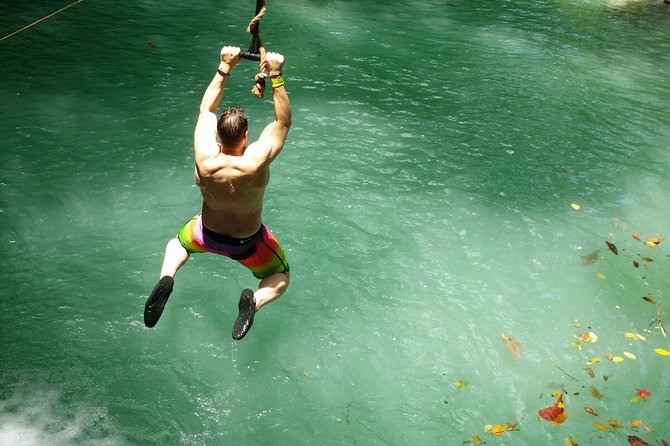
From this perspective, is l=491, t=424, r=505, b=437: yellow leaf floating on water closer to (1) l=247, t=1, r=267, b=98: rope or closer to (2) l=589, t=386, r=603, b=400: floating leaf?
(2) l=589, t=386, r=603, b=400: floating leaf

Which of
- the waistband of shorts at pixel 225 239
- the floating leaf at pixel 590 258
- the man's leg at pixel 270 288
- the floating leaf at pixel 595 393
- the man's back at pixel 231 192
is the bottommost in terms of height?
the floating leaf at pixel 595 393

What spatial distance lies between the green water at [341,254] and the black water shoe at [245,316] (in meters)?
0.72

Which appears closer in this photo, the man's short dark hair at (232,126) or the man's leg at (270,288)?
the man's short dark hair at (232,126)

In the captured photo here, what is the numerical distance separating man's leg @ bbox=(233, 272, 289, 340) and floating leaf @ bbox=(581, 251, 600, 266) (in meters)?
3.32

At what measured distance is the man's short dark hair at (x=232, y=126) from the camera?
118 inches

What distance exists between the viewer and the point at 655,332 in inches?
175

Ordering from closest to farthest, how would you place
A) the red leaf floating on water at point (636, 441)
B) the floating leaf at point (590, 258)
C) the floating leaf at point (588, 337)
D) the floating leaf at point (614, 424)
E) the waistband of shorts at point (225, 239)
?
the waistband of shorts at point (225, 239)
the red leaf floating on water at point (636, 441)
the floating leaf at point (614, 424)
the floating leaf at point (588, 337)
the floating leaf at point (590, 258)

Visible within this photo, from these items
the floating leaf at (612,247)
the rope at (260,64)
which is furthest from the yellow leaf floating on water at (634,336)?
the rope at (260,64)

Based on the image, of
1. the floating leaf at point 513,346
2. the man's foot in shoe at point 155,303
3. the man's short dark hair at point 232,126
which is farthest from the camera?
the floating leaf at point 513,346

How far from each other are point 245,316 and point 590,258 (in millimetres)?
3859

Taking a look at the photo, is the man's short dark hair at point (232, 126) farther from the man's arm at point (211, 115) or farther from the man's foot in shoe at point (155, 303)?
the man's foot in shoe at point (155, 303)

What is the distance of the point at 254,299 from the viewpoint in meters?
3.37

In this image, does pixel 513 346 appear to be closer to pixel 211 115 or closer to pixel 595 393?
pixel 595 393

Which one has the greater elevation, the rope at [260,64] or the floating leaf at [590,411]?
the rope at [260,64]
